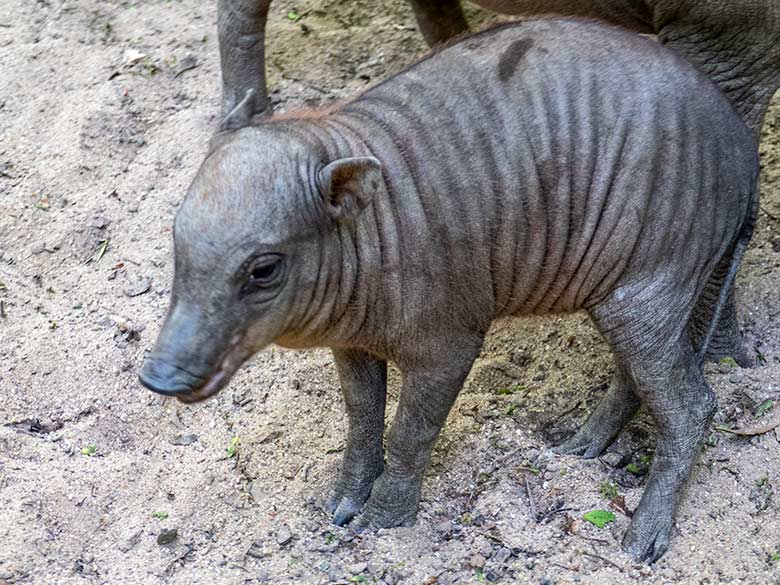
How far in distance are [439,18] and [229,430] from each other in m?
2.57

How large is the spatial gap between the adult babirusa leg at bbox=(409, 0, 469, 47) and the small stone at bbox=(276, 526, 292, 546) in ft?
9.42

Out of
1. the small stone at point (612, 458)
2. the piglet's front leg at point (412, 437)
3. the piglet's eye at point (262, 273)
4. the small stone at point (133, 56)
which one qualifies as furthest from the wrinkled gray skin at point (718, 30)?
the small stone at point (133, 56)

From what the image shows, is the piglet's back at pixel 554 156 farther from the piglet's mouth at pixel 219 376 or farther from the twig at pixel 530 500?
the twig at pixel 530 500

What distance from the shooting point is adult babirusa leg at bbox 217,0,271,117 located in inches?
233

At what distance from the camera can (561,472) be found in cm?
479

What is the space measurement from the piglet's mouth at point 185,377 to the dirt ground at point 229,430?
37.5 inches

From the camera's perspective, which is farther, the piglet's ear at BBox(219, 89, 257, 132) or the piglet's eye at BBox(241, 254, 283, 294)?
the piglet's ear at BBox(219, 89, 257, 132)

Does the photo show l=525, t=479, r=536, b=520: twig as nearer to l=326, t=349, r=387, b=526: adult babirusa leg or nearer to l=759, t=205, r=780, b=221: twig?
l=326, t=349, r=387, b=526: adult babirusa leg

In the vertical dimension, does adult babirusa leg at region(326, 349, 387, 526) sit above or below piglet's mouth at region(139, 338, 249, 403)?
below

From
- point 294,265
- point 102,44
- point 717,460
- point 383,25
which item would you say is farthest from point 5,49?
point 717,460

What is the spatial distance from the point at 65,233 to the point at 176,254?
2415mm

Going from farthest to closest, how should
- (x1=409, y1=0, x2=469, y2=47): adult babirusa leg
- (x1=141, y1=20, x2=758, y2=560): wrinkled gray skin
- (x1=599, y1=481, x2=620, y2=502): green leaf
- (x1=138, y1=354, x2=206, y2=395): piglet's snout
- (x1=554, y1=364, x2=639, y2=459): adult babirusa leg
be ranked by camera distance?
(x1=409, y1=0, x2=469, y2=47): adult babirusa leg
(x1=554, y1=364, x2=639, y2=459): adult babirusa leg
(x1=599, y1=481, x2=620, y2=502): green leaf
(x1=141, y1=20, x2=758, y2=560): wrinkled gray skin
(x1=138, y1=354, x2=206, y2=395): piglet's snout

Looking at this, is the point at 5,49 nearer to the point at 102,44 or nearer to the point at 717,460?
the point at 102,44

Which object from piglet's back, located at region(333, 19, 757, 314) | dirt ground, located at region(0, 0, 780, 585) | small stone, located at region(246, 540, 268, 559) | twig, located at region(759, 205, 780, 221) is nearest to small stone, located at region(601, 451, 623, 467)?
dirt ground, located at region(0, 0, 780, 585)
